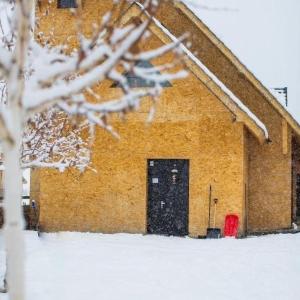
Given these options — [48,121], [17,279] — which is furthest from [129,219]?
[17,279]

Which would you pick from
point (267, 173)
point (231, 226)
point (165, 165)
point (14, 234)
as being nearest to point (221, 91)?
point (165, 165)

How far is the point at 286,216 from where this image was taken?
15.0 metres

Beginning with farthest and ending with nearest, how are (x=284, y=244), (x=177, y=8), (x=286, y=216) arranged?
1. (x=177, y=8)
2. (x=286, y=216)
3. (x=284, y=244)

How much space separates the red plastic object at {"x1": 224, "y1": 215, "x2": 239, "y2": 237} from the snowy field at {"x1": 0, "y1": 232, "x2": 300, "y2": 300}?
0.47m

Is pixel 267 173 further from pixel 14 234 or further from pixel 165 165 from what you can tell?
pixel 14 234

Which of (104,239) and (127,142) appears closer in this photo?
(104,239)

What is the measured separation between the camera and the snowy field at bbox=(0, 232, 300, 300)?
692 cm

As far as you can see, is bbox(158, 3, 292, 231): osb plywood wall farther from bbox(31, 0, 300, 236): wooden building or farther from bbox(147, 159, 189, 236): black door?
bbox(147, 159, 189, 236): black door

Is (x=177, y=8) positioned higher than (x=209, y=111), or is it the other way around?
(x=177, y=8)

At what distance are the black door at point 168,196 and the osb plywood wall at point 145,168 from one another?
24 cm

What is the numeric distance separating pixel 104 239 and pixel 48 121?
479 centimetres

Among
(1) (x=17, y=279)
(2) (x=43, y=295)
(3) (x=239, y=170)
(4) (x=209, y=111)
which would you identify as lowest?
(2) (x=43, y=295)

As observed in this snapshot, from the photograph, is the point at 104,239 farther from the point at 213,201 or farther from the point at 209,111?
the point at 209,111

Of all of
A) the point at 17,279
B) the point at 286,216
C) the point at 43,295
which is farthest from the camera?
the point at 286,216
